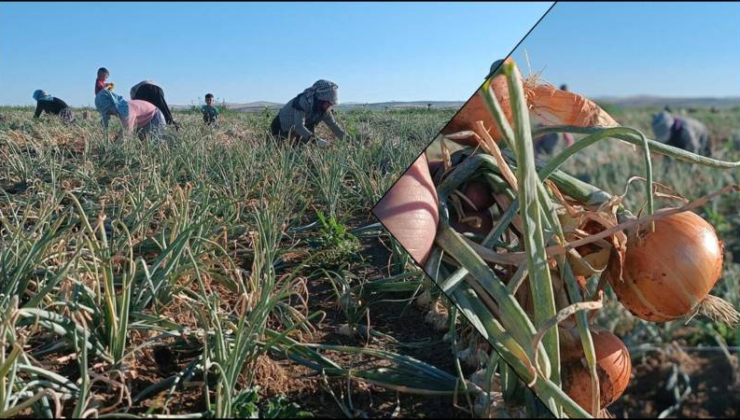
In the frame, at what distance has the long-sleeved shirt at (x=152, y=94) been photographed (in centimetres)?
130

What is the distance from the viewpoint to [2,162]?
5.01 feet

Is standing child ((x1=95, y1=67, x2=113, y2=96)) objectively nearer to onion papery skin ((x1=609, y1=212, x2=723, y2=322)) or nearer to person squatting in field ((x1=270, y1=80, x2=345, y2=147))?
person squatting in field ((x1=270, y1=80, x2=345, y2=147))

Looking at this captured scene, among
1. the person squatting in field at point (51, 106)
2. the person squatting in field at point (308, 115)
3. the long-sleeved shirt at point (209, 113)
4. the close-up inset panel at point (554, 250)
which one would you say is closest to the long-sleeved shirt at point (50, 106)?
the person squatting in field at point (51, 106)

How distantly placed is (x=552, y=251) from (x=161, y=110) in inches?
39.1

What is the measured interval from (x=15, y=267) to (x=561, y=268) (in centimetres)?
104

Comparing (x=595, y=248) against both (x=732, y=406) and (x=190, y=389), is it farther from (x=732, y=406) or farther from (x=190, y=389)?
(x=190, y=389)

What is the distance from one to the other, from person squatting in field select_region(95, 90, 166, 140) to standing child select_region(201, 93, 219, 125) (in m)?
0.10

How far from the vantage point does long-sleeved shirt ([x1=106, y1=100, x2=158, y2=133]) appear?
4.44 ft

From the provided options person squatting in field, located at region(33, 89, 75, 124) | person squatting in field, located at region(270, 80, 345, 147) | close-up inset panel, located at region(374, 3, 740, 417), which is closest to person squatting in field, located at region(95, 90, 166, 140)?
person squatting in field, located at region(33, 89, 75, 124)

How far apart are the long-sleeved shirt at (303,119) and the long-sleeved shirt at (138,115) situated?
0.30 metres

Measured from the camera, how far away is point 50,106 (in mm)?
1485

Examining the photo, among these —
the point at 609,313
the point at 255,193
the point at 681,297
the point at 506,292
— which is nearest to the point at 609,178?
the point at 609,313

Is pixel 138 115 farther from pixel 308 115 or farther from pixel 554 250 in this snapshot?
pixel 554 250

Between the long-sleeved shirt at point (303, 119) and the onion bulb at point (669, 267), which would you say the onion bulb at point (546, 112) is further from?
the long-sleeved shirt at point (303, 119)
